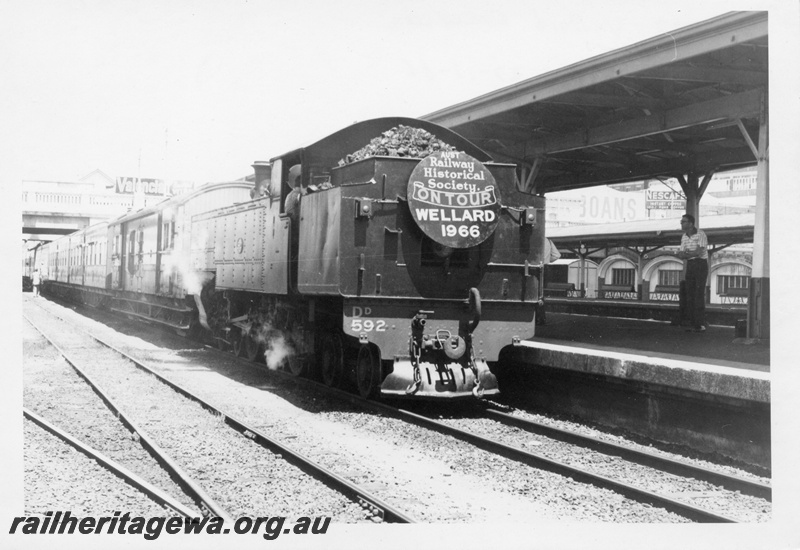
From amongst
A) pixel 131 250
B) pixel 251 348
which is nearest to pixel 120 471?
pixel 251 348

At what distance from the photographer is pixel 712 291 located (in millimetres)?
26797

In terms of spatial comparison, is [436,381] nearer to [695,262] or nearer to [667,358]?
[667,358]

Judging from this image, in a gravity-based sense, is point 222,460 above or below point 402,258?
below

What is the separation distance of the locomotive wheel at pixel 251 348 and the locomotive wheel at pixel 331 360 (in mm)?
2509

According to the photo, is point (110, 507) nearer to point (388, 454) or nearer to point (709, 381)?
point (388, 454)

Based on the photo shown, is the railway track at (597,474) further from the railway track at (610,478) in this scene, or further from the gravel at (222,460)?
the gravel at (222,460)

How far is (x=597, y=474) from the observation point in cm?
601

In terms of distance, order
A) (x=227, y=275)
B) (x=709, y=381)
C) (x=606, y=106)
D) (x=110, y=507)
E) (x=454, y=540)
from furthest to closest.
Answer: (x=227, y=275), (x=606, y=106), (x=709, y=381), (x=110, y=507), (x=454, y=540)

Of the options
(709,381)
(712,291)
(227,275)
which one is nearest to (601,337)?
(709,381)

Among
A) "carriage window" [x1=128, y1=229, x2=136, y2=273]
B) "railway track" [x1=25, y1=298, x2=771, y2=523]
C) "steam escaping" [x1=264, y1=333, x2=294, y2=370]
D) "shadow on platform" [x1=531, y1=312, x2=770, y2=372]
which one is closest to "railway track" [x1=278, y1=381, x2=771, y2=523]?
"railway track" [x1=25, y1=298, x2=771, y2=523]

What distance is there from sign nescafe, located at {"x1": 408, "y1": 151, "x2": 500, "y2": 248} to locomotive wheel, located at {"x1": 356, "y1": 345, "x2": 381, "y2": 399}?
1708 millimetres

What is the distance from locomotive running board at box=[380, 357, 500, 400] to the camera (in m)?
8.22

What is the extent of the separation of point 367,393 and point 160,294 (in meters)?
8.97

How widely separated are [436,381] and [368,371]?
45.8 inches
